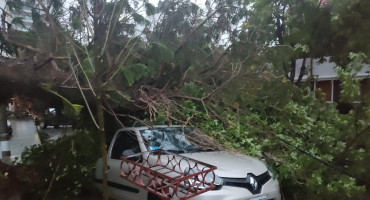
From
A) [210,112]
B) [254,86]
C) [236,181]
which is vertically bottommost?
[236,181]

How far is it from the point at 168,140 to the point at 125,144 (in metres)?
0.73

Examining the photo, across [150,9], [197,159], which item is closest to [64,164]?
[197,159]

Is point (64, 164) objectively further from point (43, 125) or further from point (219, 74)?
point (219, 74)

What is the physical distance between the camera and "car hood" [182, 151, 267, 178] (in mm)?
4590

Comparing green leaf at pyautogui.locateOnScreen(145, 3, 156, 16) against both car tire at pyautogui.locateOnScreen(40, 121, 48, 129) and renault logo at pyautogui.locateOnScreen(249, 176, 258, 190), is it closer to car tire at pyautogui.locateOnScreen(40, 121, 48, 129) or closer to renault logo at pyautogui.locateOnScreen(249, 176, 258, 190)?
car tire at pyautogui.locateOnScreen(40, 121, 48, 129)

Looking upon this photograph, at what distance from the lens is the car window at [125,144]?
5527 millimetres

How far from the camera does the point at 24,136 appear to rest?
29.5ft

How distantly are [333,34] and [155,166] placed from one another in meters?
2.72

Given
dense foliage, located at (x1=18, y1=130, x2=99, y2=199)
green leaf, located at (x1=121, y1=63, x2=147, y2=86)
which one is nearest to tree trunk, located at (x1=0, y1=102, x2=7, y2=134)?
dense foliage, located at (x1=18, y1=130, x2=99, y2=199)

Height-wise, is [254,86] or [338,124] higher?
[254,86]

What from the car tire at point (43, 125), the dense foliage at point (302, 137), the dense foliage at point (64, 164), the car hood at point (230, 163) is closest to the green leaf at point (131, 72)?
the dense foliage at point (302, 137)

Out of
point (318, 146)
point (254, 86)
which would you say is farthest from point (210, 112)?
point (318, 146)

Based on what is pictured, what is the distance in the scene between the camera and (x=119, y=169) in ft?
17.9

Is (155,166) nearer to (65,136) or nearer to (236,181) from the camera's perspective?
(236,181)
